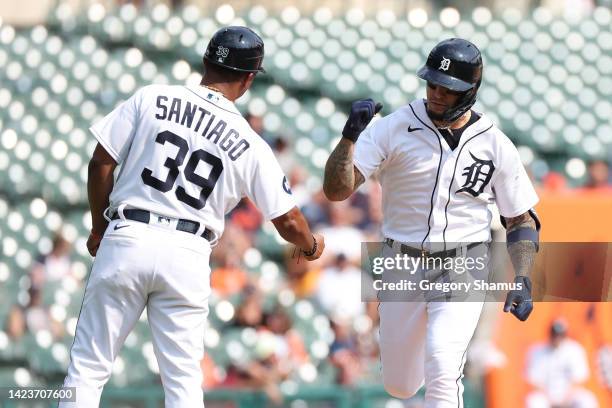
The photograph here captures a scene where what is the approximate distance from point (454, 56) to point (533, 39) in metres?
8.69

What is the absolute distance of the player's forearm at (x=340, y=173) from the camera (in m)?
4.76

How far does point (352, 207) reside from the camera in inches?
388

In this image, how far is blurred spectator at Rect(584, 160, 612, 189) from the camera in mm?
10422

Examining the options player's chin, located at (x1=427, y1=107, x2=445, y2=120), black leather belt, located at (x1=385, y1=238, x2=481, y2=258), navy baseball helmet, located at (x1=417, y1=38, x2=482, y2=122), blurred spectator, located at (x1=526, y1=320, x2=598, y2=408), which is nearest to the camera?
navy baseball helmet, located at (x1=417, y1=38, x2=482, y2=122)

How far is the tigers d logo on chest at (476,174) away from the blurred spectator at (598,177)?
5.60 meters

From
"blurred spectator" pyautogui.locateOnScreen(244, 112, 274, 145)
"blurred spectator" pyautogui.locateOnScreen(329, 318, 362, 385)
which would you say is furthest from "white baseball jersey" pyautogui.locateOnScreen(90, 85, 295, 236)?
"blurred spectator" pyautogui.locateOnScreen(244, 112, 274, 145)

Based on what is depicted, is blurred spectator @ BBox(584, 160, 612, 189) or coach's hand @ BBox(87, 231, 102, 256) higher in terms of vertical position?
coach's hand @ BBox(87, 231, 102, 256)

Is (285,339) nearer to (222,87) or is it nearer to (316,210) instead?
(316,210)

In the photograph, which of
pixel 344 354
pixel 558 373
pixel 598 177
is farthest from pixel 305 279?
pixel 598 177

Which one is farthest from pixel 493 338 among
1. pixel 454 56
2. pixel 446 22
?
pixel 446 22

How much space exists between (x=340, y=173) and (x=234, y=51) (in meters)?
0.69

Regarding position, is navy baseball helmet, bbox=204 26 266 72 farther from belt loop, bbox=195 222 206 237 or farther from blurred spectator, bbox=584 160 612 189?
blurred spectator, bbox=584 160 612 189

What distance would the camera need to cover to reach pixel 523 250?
5160 mm

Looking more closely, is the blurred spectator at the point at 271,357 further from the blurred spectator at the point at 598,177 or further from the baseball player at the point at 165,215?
the baseball player at the point at 165,215
